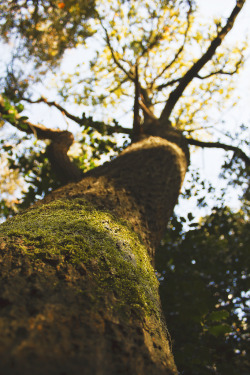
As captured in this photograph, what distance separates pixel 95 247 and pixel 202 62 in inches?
176

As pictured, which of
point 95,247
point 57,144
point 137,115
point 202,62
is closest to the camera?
point 95,247

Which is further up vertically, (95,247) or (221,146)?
(221,146)

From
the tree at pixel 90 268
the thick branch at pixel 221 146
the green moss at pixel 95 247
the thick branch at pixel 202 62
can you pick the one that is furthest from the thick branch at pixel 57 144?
the thick branch at pixel 221 146

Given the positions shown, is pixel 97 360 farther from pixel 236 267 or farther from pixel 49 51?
pixel 49 51

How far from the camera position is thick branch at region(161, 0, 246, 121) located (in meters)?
4.48

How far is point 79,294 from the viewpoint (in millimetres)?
917

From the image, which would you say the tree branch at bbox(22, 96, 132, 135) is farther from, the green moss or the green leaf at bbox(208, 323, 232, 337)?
the green leaf at bbox(208, 323, 232, 337)

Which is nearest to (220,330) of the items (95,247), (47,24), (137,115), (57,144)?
(95,247)

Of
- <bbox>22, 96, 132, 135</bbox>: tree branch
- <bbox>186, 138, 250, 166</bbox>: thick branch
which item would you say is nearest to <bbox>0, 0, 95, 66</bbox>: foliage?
<bbox>22, 96, 132, 135</bbox>: tree branch

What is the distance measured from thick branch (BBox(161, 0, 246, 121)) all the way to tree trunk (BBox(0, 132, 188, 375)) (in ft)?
11.5

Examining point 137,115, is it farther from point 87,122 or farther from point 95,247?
point 95,247

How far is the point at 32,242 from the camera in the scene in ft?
3.79

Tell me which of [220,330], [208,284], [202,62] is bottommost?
[220,330]

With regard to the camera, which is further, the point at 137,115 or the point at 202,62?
the point at 202,62
